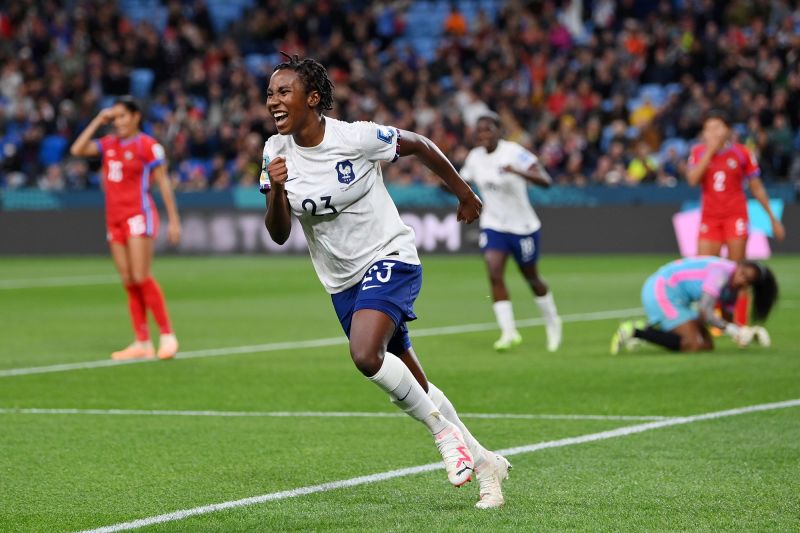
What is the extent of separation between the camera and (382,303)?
650 centimetres

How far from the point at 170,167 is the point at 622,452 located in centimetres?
2642

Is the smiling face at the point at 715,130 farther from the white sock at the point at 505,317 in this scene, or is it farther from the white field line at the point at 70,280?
the white field line at the point at 70,280

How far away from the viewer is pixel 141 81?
37.1 meters

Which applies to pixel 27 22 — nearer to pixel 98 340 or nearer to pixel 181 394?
pixel 98 340

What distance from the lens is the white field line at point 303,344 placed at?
1235 centimetres

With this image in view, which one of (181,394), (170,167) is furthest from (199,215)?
(181,394)

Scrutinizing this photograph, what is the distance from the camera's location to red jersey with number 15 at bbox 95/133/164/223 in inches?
511

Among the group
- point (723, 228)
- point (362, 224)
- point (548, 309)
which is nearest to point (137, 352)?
point (548, 309)

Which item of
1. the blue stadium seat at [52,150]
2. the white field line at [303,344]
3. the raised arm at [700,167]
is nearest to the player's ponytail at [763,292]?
the raised arm at [700,167]

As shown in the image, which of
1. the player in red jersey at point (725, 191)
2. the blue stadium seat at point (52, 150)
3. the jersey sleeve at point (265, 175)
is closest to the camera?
the jersey sleeve at point (265, 175)

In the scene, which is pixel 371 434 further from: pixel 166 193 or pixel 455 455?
pixel 166 193

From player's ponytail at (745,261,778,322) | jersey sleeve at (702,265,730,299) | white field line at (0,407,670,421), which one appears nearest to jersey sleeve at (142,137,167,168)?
white field line at (0,407,670,421)

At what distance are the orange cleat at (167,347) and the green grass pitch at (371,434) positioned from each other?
365 mm

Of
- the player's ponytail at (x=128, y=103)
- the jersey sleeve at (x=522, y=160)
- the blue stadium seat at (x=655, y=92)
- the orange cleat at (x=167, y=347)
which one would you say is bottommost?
the orange cleat at (x=167, y=347)
